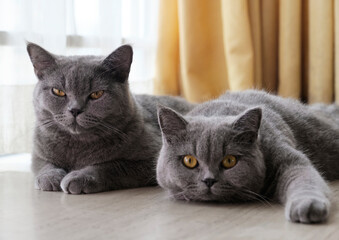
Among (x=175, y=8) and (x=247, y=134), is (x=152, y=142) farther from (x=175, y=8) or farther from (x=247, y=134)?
(x=175, y=8)

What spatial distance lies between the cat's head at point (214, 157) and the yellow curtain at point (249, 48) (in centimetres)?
135

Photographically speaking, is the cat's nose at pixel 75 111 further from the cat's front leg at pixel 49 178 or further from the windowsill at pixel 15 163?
the windowsill at pixel 15 163

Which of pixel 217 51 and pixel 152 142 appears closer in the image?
pixel 152 142

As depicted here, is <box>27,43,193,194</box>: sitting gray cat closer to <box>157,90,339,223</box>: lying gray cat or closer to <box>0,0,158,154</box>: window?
<box>157,90,339,223</box>: lying gray cat

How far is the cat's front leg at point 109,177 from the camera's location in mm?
1812

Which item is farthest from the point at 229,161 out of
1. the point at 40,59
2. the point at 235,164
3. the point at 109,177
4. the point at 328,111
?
the point at 328,111

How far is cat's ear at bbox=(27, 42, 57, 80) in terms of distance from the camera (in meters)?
1.88

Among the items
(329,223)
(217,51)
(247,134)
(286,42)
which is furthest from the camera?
(217,51)

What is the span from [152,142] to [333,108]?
34.0 inches

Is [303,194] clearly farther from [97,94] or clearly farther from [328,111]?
[328,111]

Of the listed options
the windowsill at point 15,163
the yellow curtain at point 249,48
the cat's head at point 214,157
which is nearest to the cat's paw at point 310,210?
the cat's head at point 214,157

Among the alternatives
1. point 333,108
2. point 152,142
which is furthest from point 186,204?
point 333,108

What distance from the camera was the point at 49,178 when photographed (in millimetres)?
1877

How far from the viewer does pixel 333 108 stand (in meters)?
2.39
